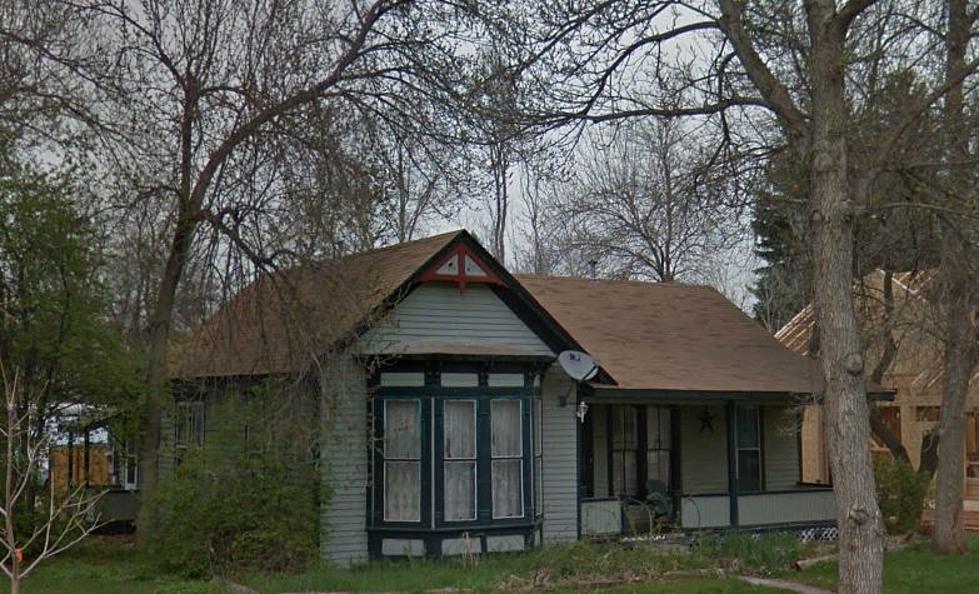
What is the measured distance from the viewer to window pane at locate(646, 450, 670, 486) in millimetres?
22812

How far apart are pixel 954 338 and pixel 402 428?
907 cm

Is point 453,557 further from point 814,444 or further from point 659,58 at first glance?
point 814,444

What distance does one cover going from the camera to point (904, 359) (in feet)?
92.7

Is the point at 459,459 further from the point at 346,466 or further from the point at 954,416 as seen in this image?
the point at 954,416

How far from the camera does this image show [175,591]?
46.2 ft

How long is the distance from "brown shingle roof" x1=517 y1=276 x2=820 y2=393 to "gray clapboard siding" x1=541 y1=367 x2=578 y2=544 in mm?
1172

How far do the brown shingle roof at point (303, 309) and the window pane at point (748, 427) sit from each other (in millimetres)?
7938

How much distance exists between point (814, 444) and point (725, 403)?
14523 mm

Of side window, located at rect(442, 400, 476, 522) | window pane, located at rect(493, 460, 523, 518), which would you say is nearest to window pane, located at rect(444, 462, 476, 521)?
side window, located at rect(442, 400, 476, 522)

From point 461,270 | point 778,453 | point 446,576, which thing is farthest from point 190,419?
point 778,453

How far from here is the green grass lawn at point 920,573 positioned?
16.1 meters

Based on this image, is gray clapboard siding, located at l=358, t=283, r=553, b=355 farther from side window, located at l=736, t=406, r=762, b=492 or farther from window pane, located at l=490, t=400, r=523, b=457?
side window, located at l=736, t=406, r=762, b=492

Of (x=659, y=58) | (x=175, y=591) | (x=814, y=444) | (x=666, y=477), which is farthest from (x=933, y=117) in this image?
(x=814, y=444)

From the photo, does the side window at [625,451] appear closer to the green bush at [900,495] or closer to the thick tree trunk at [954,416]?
the green bush at [900,495]
